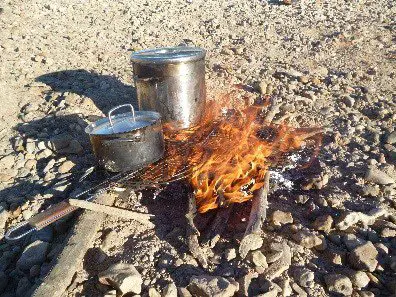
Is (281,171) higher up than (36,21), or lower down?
lower down

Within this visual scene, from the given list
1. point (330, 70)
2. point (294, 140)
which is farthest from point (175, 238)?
point (330, 70)

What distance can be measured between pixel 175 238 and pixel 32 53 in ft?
13.1

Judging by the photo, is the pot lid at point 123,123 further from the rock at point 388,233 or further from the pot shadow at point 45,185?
the rock at point 388,233

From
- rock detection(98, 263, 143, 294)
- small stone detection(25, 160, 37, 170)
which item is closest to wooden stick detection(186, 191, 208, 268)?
rock detection(98, 263, 143, 294)

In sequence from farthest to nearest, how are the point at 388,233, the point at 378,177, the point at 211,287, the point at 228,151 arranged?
the point at 228,151
the point at 378,177
the point at 388,233
the point at 211,287

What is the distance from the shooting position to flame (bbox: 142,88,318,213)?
2607 millimetres

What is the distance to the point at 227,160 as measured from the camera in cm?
279

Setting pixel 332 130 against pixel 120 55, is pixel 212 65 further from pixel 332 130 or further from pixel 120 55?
pixel 332 130

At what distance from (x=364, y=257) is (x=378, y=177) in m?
0.94

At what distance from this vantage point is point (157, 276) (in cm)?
206

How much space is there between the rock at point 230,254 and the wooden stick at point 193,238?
124mm

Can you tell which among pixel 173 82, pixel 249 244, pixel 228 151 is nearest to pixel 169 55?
pixel 173 82

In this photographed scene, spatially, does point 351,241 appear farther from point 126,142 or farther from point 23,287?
point 23,287

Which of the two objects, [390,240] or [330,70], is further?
[330,70]
